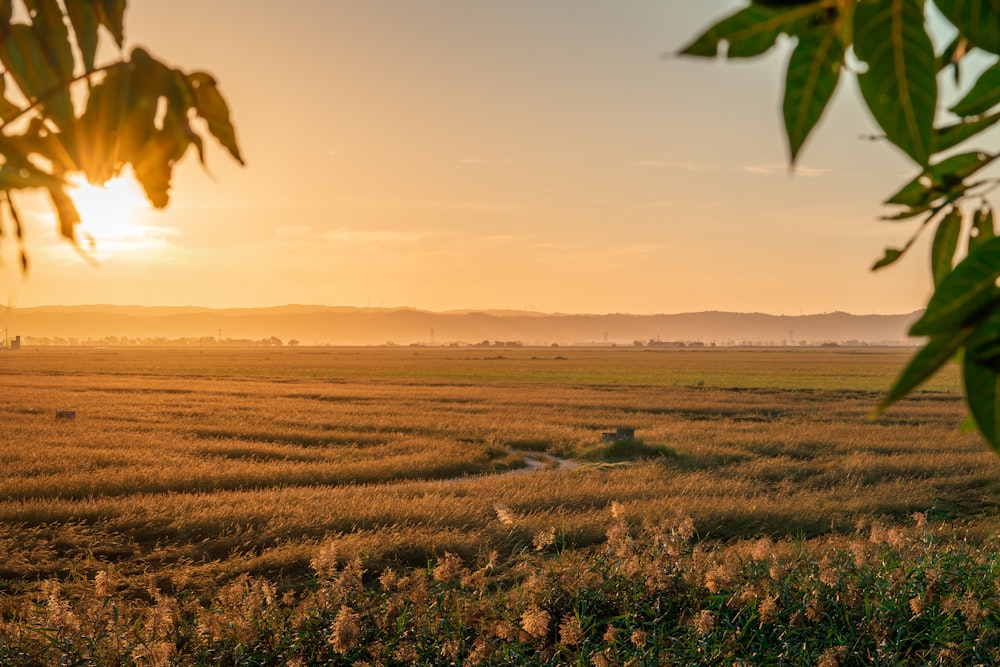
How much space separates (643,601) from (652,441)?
2241 centimetres

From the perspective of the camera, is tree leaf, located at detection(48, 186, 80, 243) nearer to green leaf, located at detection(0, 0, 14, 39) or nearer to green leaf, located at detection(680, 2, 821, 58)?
green leaf, located at detection(0, 0, 14, 39)

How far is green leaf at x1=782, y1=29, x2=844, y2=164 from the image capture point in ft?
2.69

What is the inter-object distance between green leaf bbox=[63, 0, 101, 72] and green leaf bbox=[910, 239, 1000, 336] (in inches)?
67.8

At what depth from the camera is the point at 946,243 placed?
1232mm

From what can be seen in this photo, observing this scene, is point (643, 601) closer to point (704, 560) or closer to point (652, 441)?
point (704, 560)

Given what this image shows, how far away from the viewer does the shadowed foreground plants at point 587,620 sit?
5793 mm

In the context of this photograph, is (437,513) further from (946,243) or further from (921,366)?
(921,366)

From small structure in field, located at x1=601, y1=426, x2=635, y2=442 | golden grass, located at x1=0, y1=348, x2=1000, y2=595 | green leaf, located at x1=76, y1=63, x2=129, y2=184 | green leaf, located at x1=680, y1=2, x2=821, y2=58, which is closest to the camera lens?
green leaf, located at x1=680, y1=2, x2=821, y2=58

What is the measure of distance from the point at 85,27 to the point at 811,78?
159cm

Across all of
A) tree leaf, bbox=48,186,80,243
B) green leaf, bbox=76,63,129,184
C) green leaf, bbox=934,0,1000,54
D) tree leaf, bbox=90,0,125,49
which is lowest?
tree leaf, bbox=48,186,80,243

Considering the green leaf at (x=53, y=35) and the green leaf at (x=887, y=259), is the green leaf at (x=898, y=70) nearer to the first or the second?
the green leaf at (x=887, y=259)

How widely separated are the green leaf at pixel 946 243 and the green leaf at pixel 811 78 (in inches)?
20.8

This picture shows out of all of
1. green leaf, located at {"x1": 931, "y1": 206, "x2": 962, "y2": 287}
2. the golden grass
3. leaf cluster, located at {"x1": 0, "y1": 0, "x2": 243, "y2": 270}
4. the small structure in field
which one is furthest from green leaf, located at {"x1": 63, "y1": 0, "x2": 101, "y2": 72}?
the small structure in field

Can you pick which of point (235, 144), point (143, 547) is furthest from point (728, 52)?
point (143, 547)
